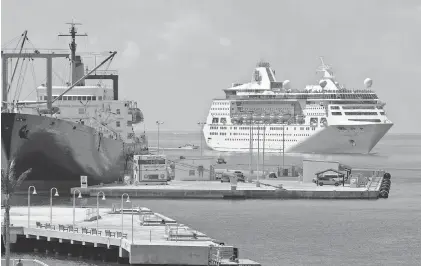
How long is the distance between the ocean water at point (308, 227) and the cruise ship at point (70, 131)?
4.07 m

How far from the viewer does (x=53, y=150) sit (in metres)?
76.4

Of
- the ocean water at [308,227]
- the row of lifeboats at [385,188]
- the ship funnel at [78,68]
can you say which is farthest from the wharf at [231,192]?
the ship funnel at [78,68]

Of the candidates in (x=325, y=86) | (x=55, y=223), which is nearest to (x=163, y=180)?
(x=55, y=223)

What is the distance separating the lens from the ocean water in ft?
160

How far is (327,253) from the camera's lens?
49969 millimetres

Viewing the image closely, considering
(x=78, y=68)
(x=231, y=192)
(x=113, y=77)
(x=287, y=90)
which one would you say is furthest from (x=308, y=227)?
(x=287, y=90)

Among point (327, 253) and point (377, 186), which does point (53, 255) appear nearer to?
point (327, 253)

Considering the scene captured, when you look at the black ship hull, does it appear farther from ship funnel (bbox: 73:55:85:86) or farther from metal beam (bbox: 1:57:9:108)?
ship funnel (bbox: 73:55:85:86)

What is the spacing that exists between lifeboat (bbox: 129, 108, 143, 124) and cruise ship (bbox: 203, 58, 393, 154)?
59.3 metres

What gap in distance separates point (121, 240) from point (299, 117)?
391ft

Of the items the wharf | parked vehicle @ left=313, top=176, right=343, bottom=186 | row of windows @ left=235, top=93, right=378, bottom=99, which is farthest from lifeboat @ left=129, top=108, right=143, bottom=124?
row of windows @ left=235, top=93, right=378, bottom=99

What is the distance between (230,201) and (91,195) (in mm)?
9044

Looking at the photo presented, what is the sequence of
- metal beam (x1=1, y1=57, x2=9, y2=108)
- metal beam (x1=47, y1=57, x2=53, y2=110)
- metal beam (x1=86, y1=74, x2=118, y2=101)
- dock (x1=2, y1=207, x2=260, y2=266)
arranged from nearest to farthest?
dock (x1=2, y1=207, x2=260, y2=266) < metal beam (x1=1, y1=57, x2=9, y2=108) < metal beam (x1=47, y1=57, x2=53, y2=110) < metal beam (x1=86, y1=74, x2=118, y2=101)

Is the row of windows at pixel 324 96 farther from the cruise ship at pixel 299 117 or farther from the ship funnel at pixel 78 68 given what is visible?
the ship funnel at pixel 78 68
